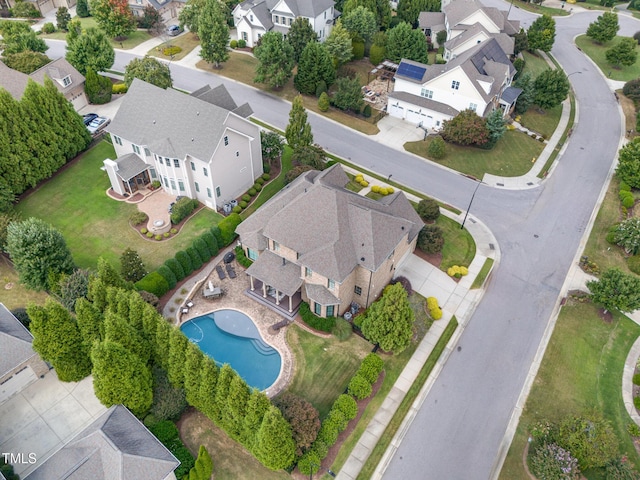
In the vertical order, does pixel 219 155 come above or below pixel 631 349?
above

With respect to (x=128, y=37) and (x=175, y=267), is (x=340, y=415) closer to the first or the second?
(x=175, y=267)

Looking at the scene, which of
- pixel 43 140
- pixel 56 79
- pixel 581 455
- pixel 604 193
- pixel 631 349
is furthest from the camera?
pixel 56 79

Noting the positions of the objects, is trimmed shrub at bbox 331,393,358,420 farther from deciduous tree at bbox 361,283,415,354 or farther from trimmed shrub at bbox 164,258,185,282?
trimmed shrub at bbox 164,258,185,282

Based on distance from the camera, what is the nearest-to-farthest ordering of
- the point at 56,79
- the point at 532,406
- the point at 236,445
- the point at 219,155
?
the point at 236,445 → the point at 532,406 → the point at 219,155 → the point at 56,79

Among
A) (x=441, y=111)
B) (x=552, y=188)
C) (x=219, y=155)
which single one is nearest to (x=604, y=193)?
(x=552, y=188)

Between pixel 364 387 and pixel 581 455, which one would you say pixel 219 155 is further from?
pixel 581 455

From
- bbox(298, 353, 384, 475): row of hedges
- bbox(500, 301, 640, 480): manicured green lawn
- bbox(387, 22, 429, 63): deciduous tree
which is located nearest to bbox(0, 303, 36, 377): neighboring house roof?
bbox(298, 353, 384, 475): row of hedges
